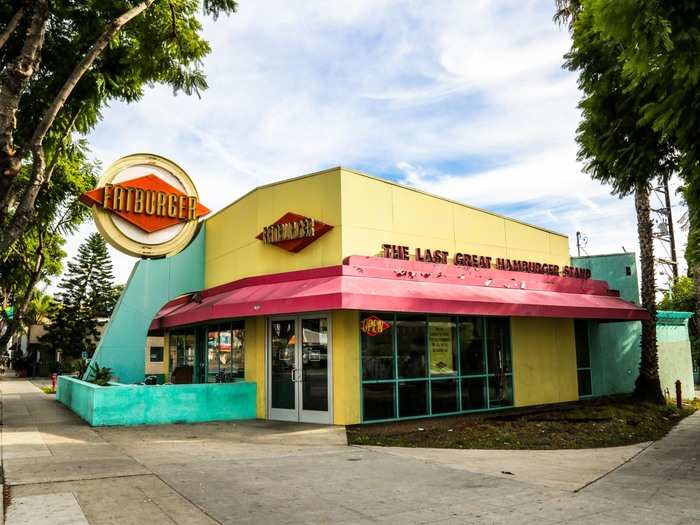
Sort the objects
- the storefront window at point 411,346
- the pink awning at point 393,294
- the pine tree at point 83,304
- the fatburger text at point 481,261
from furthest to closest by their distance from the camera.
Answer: the pine tree at point 83,304 < the fatburger text at point 481,261 < the storefront window at point 411,346 < the pink awning at point 393,294

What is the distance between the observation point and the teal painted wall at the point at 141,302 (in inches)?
688

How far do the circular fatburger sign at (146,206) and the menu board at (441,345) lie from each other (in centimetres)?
639

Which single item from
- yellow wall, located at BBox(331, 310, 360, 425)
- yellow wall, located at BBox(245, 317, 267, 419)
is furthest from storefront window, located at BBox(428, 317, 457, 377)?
yellow wall, located at BBox(245, 317, 267, 419)

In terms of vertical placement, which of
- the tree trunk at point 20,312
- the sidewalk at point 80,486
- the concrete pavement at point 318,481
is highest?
the tree trunk at point 20,312

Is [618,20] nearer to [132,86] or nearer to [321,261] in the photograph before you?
[321,261]

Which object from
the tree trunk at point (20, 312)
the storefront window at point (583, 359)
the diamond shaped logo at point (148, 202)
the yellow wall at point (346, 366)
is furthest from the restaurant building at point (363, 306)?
the tree trunk at point (20, 312)

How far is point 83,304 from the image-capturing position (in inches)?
1937

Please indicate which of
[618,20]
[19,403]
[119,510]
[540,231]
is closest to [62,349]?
[19,403]

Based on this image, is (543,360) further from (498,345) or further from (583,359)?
(583,359)

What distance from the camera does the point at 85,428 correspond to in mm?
11711

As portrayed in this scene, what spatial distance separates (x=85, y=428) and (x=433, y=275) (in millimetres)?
8651

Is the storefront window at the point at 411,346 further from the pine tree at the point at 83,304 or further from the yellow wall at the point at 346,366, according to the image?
the pine tree at the point at 83,304

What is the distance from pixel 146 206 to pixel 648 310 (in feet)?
52.5

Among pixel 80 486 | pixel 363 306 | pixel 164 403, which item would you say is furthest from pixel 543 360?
pixel 80 486
